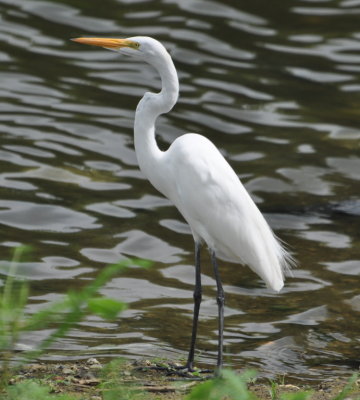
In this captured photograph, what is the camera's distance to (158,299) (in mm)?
6660

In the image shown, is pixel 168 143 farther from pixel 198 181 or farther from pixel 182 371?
pixel 182 371

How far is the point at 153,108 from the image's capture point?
4805 millimetres

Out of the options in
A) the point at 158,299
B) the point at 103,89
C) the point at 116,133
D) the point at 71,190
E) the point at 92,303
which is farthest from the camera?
the point at 103,89

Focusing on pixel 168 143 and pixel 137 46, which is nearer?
pixel 137 46

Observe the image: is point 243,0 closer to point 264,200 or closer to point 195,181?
point 264,200

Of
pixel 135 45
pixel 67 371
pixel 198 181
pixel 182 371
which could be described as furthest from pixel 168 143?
pixel 67 371

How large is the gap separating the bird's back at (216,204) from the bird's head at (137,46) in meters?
0.45

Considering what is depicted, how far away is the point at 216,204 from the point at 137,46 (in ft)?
2.95

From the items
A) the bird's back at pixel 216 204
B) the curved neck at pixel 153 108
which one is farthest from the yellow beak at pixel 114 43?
the bird's back at pixel 216 204

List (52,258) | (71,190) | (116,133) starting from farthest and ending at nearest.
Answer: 1. (116,133)
2. (71,190)
3. (52,258)

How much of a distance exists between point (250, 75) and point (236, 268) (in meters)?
4.16

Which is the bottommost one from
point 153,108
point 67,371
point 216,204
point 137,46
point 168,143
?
point 168,143

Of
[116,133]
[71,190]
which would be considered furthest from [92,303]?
[116,133]

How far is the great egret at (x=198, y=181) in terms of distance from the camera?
15.7 ft
